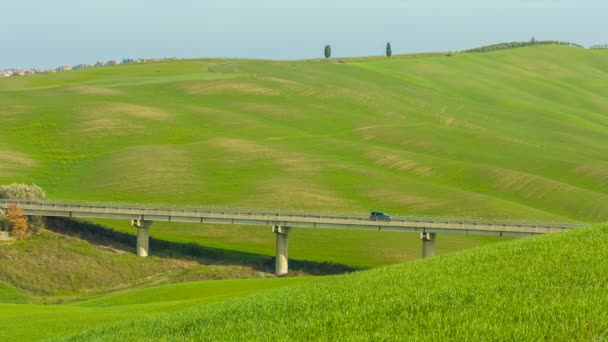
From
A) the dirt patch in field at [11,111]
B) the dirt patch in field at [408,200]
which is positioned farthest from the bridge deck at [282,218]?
the dirt patch in field at [11,111]

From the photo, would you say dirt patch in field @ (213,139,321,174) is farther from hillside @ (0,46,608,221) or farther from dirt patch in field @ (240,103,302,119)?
dirt patch in field @ (240,103,302,119)

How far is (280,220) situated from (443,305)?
2340 inches

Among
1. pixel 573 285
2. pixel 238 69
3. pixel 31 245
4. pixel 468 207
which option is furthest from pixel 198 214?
pixel 238 69

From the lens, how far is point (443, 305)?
25812 mm

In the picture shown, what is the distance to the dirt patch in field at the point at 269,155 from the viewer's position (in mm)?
112438

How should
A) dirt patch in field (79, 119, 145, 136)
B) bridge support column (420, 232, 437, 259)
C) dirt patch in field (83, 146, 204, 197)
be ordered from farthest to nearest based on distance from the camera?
dirt patch in field (79, 119, 145, 136)
dirt patch in field (83, 146, 204, 197)
bridge support column (420, 232, 437, 259)

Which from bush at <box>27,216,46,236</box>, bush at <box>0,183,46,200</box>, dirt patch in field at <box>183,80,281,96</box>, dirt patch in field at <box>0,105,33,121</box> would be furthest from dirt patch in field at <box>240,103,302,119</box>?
bush at <box>27,216,46,236</box>

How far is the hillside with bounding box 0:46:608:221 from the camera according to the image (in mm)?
103562

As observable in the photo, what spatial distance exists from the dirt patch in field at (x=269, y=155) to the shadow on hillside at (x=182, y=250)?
2544cm

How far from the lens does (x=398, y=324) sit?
24.2 m

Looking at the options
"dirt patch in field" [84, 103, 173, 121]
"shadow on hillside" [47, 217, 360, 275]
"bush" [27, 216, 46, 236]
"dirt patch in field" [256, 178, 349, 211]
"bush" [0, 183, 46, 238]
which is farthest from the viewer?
"dirt patch in field" [84, 103, 173, 121]

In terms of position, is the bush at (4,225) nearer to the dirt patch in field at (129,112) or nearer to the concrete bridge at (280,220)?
the concrete bridge at (280,220)

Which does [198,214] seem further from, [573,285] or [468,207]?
[573,285]

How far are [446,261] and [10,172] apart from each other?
84.8 m
